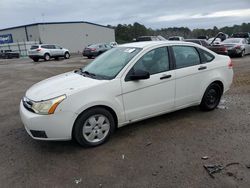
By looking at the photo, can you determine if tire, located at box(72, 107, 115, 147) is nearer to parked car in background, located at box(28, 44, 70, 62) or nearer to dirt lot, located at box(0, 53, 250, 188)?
dirt lot, located at box(0, 53, 250, 188)

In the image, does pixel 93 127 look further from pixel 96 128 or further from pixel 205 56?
pixel 205 56

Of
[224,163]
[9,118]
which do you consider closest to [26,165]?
[9,118]

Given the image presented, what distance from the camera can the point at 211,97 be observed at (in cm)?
520

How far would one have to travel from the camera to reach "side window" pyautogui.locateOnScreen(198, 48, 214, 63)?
193 inches

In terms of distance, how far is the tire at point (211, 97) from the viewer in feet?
16.6

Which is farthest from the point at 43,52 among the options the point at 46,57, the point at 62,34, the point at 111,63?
the point at 62,34

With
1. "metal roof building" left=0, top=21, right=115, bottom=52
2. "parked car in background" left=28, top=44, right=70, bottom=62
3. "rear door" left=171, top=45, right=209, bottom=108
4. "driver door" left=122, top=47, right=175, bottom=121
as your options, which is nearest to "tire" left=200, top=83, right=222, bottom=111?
"rear door" left=171, top=45, right=209, bottom=108

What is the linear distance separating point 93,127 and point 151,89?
121 cm

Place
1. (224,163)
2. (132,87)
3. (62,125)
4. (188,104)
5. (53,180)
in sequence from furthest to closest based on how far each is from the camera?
(188,104) → (132,87) → (62,125) → (224,163) → (53,180)

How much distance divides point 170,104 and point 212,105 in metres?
1.35

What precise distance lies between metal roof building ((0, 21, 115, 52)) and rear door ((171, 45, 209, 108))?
42.5m

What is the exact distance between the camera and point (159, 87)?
13.9 feet

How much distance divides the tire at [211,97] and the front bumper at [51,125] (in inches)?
116

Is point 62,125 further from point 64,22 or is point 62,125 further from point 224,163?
point 64,22
